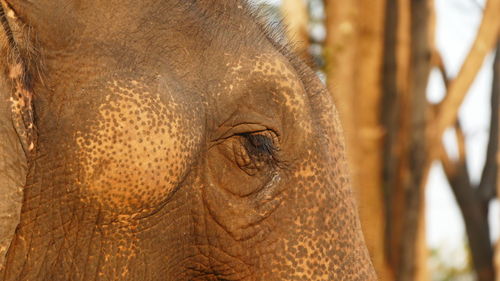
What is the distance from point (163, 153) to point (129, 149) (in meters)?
0.07

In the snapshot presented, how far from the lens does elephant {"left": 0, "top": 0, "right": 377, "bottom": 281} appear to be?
6.52 feet

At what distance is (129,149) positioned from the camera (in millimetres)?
1975

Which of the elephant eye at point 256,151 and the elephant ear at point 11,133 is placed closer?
the elephant ear at point 11,133

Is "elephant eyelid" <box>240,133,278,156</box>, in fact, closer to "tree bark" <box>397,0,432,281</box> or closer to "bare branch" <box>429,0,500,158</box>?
"bare branch" <box>429,0,500,158</box>

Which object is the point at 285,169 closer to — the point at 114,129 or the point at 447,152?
the point at 114,129

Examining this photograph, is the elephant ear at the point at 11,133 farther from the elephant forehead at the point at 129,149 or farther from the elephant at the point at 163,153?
the elephant forehead at the point at 129,149

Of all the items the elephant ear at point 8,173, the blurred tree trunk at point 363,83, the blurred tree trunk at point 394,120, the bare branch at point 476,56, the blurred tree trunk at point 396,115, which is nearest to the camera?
the elephant ear at point 8,173

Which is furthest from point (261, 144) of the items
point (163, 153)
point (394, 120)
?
point (394, 120)

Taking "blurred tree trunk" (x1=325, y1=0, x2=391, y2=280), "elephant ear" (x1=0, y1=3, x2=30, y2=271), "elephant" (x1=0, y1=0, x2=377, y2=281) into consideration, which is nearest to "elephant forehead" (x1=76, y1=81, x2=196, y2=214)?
"elephant" (x1=0, y1=0, x2=377, y2=281)

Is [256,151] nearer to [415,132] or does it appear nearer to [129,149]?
[129,149]

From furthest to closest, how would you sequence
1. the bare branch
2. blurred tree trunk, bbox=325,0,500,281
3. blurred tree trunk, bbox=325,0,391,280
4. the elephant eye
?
blurred tree trunk, bbox=325,0,500,281, the bare branch, blurred tree trunk, bbox=325,0,391,280, the elephant eye

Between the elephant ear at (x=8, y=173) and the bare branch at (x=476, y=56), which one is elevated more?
the bare branch at (x=476, y=56)

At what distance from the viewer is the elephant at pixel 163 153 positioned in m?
1.99

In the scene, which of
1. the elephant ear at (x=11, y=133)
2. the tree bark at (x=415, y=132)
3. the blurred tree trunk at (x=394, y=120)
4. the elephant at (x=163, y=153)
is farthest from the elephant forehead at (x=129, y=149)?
the tree bark at (x=415, y=132)
